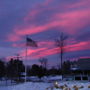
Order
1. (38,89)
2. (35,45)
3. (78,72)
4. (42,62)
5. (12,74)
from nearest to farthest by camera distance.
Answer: (38,89), (35,45), (78,72), (12,74), (42,62)

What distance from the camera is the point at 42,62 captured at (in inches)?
3214

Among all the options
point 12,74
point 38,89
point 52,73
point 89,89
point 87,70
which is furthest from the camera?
point 52,73

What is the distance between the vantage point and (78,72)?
60906 mm

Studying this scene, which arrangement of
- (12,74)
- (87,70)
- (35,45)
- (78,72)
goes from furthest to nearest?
(12,74), (78,72), (87,70), (35,45)

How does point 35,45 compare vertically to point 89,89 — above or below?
above

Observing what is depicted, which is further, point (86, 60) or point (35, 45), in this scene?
point (86, 60)

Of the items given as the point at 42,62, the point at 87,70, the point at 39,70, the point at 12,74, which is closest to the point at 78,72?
the point at 87,70

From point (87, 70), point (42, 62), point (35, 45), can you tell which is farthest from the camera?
point (42, 62)

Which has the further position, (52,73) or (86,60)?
(52,73)

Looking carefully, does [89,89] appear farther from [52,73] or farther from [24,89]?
[52,73]

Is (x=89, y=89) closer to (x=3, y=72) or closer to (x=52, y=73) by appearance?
(x=3, y=72)

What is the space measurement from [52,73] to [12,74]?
3467 centimetres

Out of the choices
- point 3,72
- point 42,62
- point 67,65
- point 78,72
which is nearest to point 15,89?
point 78,72

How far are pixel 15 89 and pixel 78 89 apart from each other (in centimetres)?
1020
